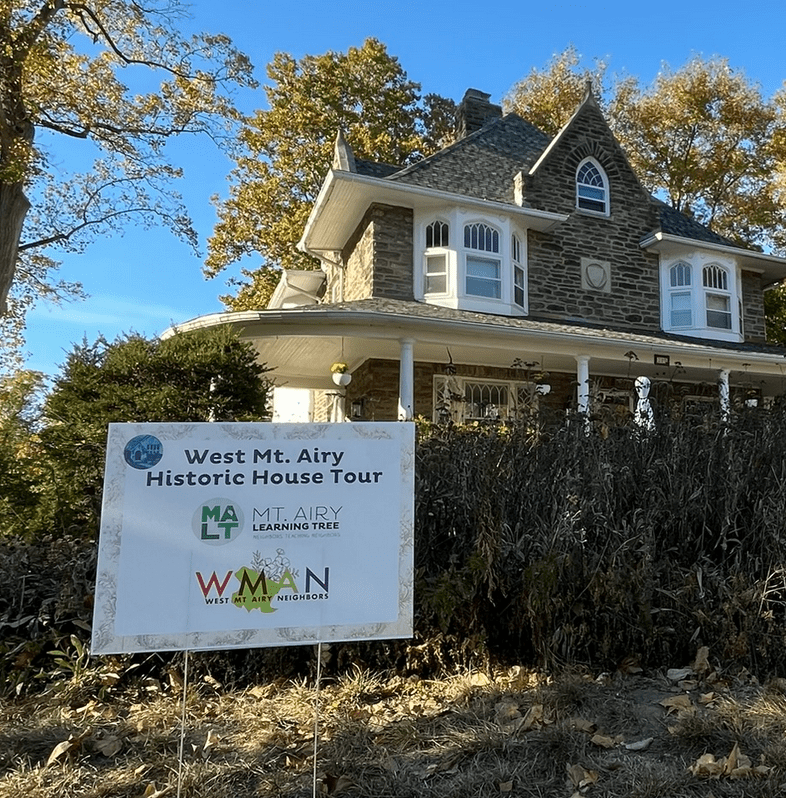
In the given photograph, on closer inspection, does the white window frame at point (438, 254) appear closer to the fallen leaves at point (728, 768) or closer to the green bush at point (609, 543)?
the green bush at point (609, 543)

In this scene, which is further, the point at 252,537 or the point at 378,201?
the point at 378,201

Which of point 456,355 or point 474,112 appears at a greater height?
point 474,112

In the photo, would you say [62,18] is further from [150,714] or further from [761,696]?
[761,696]

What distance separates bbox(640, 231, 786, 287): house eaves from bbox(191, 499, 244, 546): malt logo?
1390 cm

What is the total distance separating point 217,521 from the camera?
2611mm

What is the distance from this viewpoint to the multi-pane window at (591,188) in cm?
Answer: 1456

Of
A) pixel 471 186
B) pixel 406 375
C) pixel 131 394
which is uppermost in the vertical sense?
pixel 471 186


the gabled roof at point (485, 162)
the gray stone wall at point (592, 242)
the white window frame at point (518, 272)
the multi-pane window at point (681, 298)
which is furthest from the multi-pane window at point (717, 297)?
the gabled roof at point (485, 162)

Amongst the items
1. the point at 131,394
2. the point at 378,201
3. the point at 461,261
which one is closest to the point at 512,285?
the point at 461,261

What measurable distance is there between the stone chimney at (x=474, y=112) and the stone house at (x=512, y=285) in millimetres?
857

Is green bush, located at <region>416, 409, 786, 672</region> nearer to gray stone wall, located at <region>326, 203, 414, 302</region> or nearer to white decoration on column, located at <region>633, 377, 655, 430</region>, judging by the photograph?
white decoration on column, located at <region>633, 377, 655, 430</region>

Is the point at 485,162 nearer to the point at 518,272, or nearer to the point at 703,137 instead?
the point at 518,272

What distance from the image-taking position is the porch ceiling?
10.2m

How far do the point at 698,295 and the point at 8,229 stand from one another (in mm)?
14140
